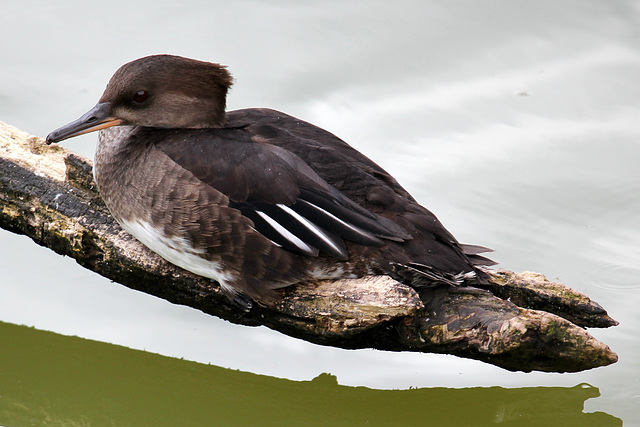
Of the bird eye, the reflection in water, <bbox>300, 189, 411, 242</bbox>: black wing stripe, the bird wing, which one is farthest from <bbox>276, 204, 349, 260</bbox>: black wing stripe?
the bird eye

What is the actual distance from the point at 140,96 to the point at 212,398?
183cm

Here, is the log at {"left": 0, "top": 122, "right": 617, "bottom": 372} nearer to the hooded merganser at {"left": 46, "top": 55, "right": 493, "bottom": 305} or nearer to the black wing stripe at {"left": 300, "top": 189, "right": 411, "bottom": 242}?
the hooded merganser at {"left": 46, "top": 55, "right": 493, "bottom": 305}

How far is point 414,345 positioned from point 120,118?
85.7 inches

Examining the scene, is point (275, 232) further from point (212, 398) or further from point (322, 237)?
point (212, 398)

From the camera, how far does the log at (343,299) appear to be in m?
4.52

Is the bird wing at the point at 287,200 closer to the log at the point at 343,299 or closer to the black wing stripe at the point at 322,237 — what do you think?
the black wing stripe at the point at 322,237

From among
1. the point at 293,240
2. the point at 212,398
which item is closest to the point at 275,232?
the point at 293,240

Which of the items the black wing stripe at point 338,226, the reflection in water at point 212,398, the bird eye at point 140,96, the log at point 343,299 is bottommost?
the reflection in water at point 212,398

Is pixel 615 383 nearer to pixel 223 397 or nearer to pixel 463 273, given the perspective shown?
pixel 463 273

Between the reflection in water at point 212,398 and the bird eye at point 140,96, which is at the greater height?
the bird eye at point 140,96

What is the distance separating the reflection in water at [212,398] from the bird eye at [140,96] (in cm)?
157

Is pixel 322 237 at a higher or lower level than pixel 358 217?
lower

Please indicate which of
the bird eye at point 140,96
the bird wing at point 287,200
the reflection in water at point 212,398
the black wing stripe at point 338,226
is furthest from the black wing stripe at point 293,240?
the bird eye at point 140,96

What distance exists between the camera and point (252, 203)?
4879 mm
